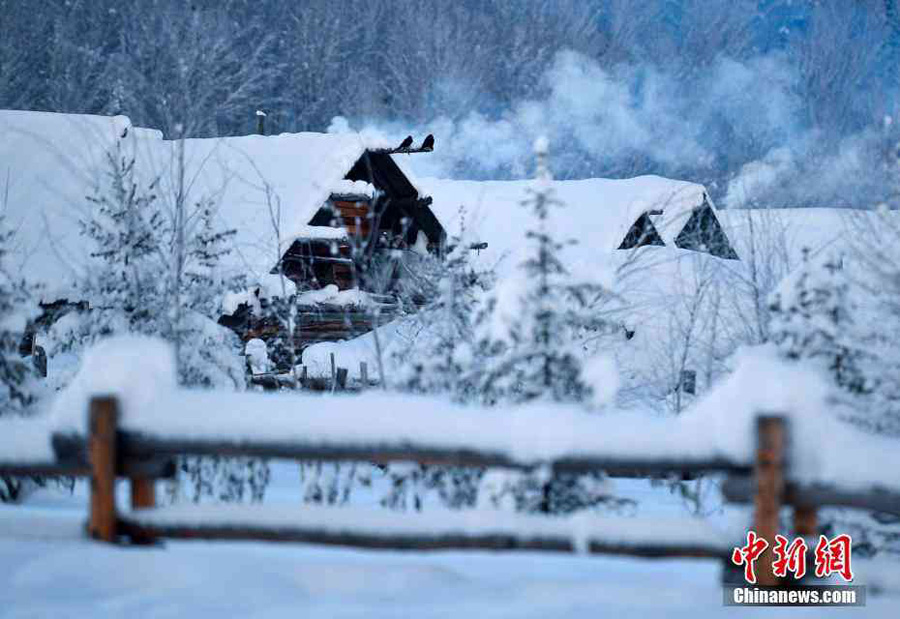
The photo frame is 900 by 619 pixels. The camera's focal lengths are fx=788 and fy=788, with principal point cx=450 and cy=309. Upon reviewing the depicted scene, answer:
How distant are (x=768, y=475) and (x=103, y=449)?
3512mm

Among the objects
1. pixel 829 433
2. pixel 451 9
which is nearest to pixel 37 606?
pixel 829 433

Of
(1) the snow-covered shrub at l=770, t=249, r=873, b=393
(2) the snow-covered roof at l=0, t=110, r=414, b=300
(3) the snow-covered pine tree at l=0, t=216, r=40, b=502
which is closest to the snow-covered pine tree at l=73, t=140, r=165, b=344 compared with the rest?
(3) the snow-covered pine tree at l=0, t=216, r=40, b=502

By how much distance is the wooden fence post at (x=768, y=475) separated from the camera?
154 inches

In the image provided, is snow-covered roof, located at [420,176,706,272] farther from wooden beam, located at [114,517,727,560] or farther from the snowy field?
wooden beam, located at [114,517,727,560]

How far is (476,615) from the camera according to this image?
12.1ft

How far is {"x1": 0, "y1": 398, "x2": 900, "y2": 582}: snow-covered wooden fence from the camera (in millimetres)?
4043

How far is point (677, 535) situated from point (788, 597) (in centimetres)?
62

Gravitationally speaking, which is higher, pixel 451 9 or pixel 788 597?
pixel 451 9

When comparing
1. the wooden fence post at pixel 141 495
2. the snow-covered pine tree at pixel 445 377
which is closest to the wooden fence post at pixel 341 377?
the snow-covered pine tree at pixel 445 377

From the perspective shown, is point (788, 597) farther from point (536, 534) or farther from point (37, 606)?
point (37, 606)

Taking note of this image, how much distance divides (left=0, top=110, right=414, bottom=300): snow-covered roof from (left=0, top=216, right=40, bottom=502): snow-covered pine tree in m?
8.19

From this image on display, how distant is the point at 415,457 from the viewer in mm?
4207

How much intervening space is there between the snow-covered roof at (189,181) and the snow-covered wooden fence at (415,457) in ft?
36.8

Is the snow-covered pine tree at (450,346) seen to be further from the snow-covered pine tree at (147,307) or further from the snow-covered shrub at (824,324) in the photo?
the snow-covered shrub at (824,324)
